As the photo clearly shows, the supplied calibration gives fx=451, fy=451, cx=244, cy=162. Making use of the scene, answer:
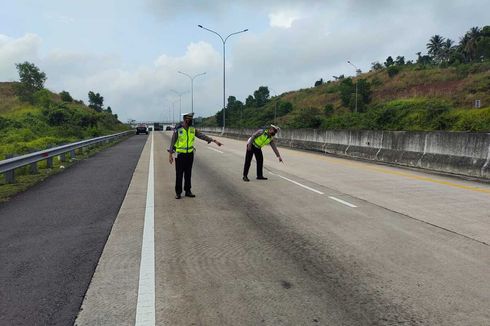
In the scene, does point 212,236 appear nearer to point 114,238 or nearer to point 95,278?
point 114,238

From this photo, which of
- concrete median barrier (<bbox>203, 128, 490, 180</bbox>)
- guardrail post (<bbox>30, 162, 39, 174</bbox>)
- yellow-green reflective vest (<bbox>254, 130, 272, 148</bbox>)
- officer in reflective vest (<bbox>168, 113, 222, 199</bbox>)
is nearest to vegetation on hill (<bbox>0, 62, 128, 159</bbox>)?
guardrail post (<bbox>30, 162, 39, 174</bbox>)

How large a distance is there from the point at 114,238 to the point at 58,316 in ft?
8.16

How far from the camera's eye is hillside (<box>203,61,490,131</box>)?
3862 cm

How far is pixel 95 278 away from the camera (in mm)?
4668

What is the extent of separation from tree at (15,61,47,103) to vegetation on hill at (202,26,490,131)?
133 feet

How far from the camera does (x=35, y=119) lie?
43875 mm

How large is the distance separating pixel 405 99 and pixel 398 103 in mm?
9947

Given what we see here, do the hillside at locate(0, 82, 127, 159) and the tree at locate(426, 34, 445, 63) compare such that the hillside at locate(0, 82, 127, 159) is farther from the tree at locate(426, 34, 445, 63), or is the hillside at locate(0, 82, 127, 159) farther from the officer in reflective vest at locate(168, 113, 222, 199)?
the tree at locate(426, 34, 445, 63)

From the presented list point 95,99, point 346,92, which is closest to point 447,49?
point 346,92

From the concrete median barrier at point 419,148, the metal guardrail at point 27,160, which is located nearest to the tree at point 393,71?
the concrete median barrier at point 419,148

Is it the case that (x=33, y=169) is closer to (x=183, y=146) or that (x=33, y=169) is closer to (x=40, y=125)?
(x=183, y=146)

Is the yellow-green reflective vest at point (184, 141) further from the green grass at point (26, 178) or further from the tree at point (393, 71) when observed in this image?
the tree at point (393, 71)

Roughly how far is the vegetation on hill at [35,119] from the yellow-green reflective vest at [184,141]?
647 cm

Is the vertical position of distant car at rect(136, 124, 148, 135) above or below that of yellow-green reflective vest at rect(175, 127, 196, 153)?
below
